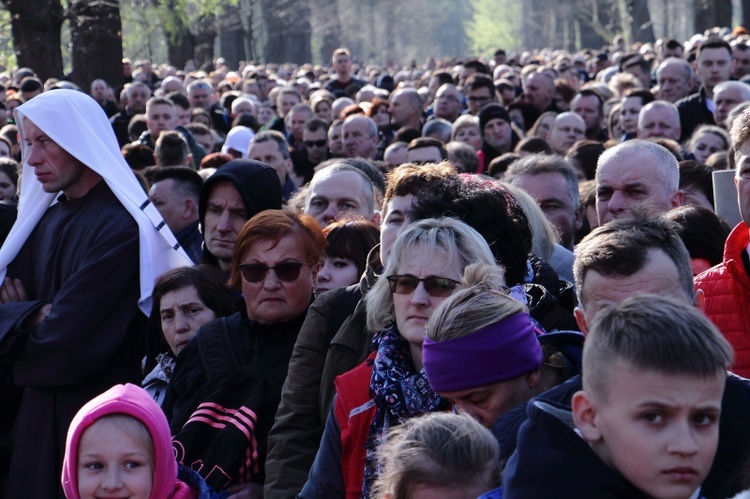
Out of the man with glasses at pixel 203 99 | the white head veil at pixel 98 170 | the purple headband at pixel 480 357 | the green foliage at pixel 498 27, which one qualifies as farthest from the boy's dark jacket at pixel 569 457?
the green foliage at pixel 498 27

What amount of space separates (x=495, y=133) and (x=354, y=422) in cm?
839

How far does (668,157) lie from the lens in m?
5.61

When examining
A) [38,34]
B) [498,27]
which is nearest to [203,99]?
[38,34]

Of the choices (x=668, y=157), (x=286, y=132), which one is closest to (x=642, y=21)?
(x=286, y=132)

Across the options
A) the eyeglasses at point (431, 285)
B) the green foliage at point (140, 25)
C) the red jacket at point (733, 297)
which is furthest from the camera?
the green foliage at point (140, 25)

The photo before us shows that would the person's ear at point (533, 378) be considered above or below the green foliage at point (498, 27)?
below

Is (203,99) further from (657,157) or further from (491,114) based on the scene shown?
(657,157)

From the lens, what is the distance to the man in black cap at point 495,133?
1178 cm

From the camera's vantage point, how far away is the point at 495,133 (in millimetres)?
11844

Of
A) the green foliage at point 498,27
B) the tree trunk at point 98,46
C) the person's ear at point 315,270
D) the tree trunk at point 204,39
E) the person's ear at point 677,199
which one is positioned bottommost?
the person's ear at point 315,270

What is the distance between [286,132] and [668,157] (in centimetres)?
984

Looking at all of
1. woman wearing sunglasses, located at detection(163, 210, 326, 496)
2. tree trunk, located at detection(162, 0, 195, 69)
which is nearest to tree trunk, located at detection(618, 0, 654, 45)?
tree trunk, located at detection(162, 0, 195, 69)

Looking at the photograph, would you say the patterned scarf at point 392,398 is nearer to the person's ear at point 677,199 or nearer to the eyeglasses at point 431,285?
the eyeglasses at point 431,285

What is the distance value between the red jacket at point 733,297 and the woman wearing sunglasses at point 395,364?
82 cm
